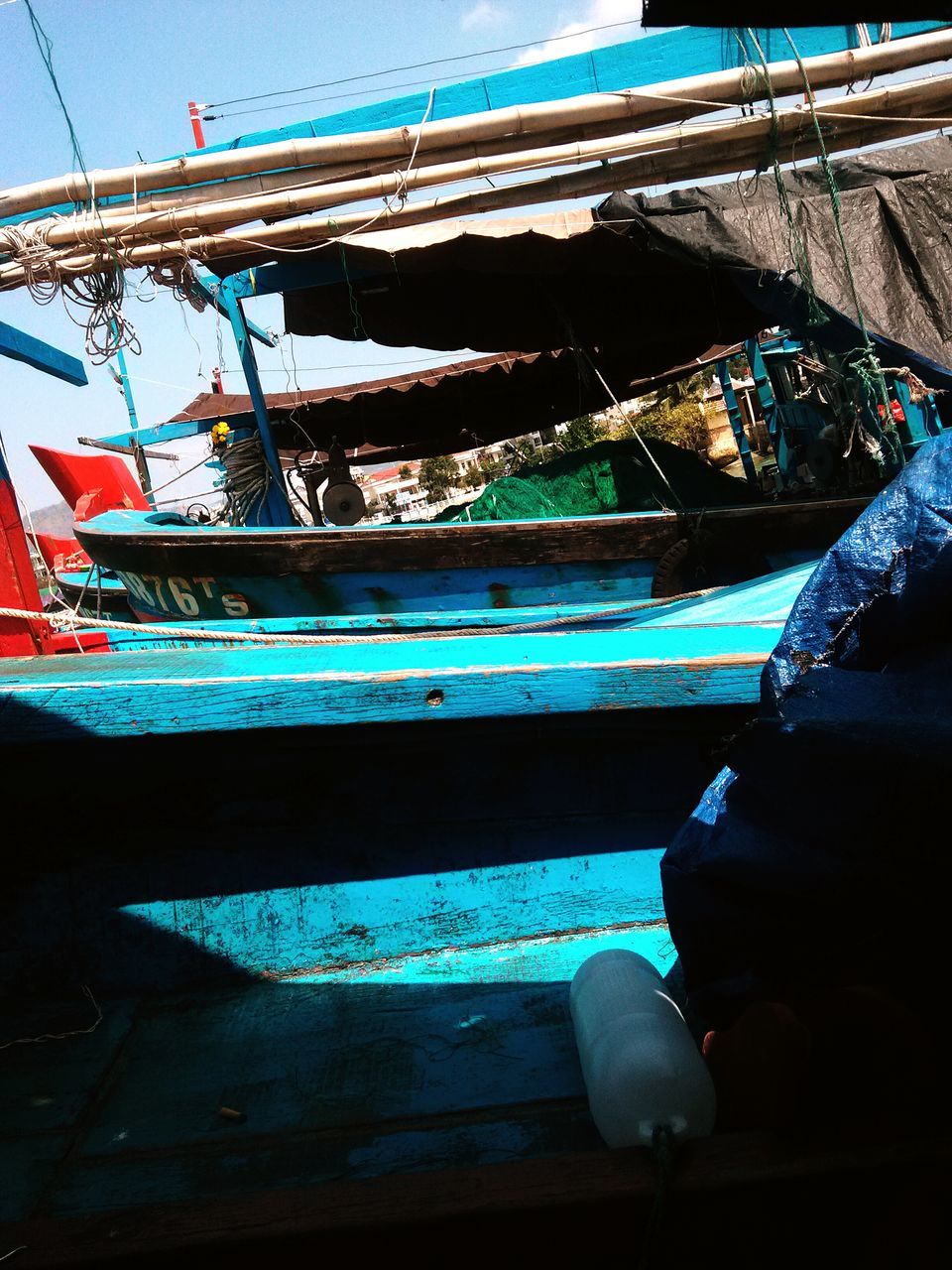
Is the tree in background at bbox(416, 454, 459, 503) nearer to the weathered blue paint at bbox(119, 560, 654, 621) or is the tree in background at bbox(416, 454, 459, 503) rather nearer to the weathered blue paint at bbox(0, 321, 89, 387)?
the weathered blue paint at bbox(0, 321, 89, 387)

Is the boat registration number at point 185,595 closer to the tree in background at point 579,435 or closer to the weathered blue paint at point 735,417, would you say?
the weathered blue paint at point 735,417

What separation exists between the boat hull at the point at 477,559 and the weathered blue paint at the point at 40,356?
117 cm

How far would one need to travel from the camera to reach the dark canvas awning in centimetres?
858

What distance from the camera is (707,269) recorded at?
5086 millimetres

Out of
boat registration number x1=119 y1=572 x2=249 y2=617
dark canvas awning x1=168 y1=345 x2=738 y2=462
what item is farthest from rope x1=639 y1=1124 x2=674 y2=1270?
dark canvas awning x1=168 y1=345 x2=738 y2=462

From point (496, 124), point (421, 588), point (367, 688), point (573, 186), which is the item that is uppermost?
point (496, 124)

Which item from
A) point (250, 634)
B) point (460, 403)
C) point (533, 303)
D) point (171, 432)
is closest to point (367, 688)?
point (250, 634)

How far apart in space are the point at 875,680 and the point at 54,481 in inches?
474

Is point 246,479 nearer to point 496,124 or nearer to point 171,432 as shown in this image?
point 496,124

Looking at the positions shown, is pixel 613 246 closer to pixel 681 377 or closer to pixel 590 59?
Result: pixel 590 59

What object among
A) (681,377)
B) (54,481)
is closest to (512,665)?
(681,377)

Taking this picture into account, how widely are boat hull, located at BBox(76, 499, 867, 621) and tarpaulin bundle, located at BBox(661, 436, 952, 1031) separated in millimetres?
3732

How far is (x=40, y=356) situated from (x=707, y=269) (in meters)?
4.17

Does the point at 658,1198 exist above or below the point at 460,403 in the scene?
below
